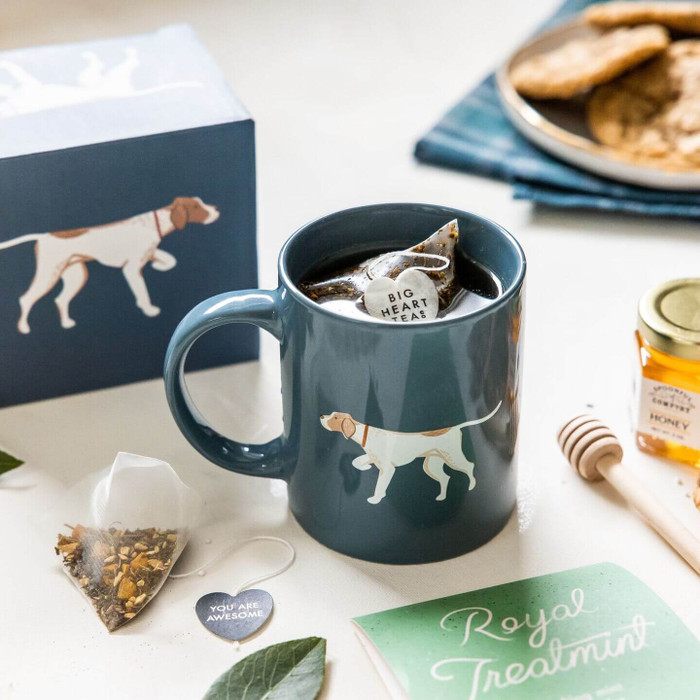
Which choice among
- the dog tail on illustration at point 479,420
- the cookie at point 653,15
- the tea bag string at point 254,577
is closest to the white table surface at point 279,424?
the tea bag string at point 254,577

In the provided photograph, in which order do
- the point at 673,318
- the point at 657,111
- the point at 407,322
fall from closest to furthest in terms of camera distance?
the point at 407,322 < the point at 673,318 < the point at 657,111

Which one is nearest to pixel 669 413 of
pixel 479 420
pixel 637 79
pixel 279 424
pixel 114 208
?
pixel 479 420

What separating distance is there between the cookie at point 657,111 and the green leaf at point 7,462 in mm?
671

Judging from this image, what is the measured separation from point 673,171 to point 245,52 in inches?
25.2

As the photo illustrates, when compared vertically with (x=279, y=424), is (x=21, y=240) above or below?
above

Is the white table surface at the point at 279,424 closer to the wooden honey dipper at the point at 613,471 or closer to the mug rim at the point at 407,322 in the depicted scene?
the wooden honey dipper at the point at 613,471

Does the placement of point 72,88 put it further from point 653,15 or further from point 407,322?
point 653,15

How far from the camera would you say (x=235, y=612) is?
60cm

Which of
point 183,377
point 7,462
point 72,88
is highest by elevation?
point 72,88

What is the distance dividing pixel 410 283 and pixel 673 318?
8.2 inches

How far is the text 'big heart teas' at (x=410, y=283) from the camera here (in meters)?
0.57

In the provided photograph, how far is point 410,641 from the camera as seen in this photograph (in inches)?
22.3

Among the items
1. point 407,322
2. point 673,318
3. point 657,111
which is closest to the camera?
point 407,322

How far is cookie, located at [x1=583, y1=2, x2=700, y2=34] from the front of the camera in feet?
3.63
